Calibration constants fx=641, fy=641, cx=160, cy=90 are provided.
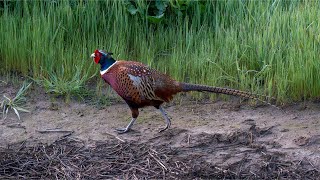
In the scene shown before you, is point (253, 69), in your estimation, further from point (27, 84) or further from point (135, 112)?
point (27, 84)

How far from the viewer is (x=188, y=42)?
21.0ft

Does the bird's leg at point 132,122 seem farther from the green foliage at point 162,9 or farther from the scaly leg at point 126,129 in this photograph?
the green foliage at point 162,9

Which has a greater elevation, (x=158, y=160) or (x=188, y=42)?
(x=188, y=42)

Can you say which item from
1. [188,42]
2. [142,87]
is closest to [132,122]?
[142,87]

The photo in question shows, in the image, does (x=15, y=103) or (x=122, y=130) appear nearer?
(x=122, y=130)

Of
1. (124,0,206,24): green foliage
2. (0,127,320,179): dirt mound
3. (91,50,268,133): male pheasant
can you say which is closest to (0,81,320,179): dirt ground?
(0,127,320,179): dirt mound

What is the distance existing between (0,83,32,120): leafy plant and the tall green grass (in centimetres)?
27

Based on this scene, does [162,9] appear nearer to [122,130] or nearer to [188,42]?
[188,42]

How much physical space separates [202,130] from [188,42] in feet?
4.58

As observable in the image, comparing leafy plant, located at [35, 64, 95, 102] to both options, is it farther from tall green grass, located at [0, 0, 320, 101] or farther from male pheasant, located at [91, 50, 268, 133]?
male pheasant, located at [91, 50, 268, 133]

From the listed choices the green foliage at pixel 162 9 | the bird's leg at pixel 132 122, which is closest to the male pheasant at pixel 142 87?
the bird's leg at pixel 132 122

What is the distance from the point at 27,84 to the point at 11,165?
4.42 feet

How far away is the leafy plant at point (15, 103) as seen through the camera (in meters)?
5.68

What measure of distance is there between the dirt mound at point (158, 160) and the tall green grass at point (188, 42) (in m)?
0.82
